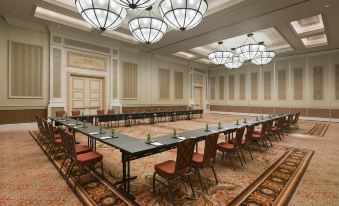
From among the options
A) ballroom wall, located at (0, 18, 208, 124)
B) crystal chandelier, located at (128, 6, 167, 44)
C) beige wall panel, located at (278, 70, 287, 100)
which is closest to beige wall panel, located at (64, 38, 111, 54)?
ballroom wall, located at (0, 18, 208, 124)

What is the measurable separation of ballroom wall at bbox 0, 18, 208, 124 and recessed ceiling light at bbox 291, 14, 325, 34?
7755 millimetres

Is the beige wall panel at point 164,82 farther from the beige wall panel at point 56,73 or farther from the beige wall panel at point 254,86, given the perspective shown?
the beige wall panel at point 254,86

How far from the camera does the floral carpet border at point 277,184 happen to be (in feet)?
7.95

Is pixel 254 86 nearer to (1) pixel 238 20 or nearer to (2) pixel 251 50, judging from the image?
(2) pixel 251 50

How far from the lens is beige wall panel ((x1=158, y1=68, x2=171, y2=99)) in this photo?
42.0 ft

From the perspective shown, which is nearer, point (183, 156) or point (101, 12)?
point (183, 156)

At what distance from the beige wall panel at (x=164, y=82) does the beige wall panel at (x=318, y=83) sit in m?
9.15

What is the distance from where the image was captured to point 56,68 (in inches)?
325

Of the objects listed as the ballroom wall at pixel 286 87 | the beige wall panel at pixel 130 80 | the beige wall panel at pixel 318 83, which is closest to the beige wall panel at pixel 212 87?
the ballroom wall at pixel 286 87

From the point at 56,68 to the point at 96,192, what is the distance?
7410 millimetres

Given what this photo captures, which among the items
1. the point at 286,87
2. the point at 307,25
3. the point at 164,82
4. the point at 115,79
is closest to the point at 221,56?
the point at 307,25

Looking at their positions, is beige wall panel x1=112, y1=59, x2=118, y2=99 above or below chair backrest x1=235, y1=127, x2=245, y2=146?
above

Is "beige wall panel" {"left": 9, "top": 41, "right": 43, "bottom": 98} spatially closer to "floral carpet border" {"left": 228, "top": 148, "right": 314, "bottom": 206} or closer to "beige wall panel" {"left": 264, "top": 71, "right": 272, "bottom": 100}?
"floral carpet border" {"left": 228, "top": 148, "right": 314, "bottom": 206}

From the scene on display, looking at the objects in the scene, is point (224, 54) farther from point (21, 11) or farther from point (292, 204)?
point (21, 11)
